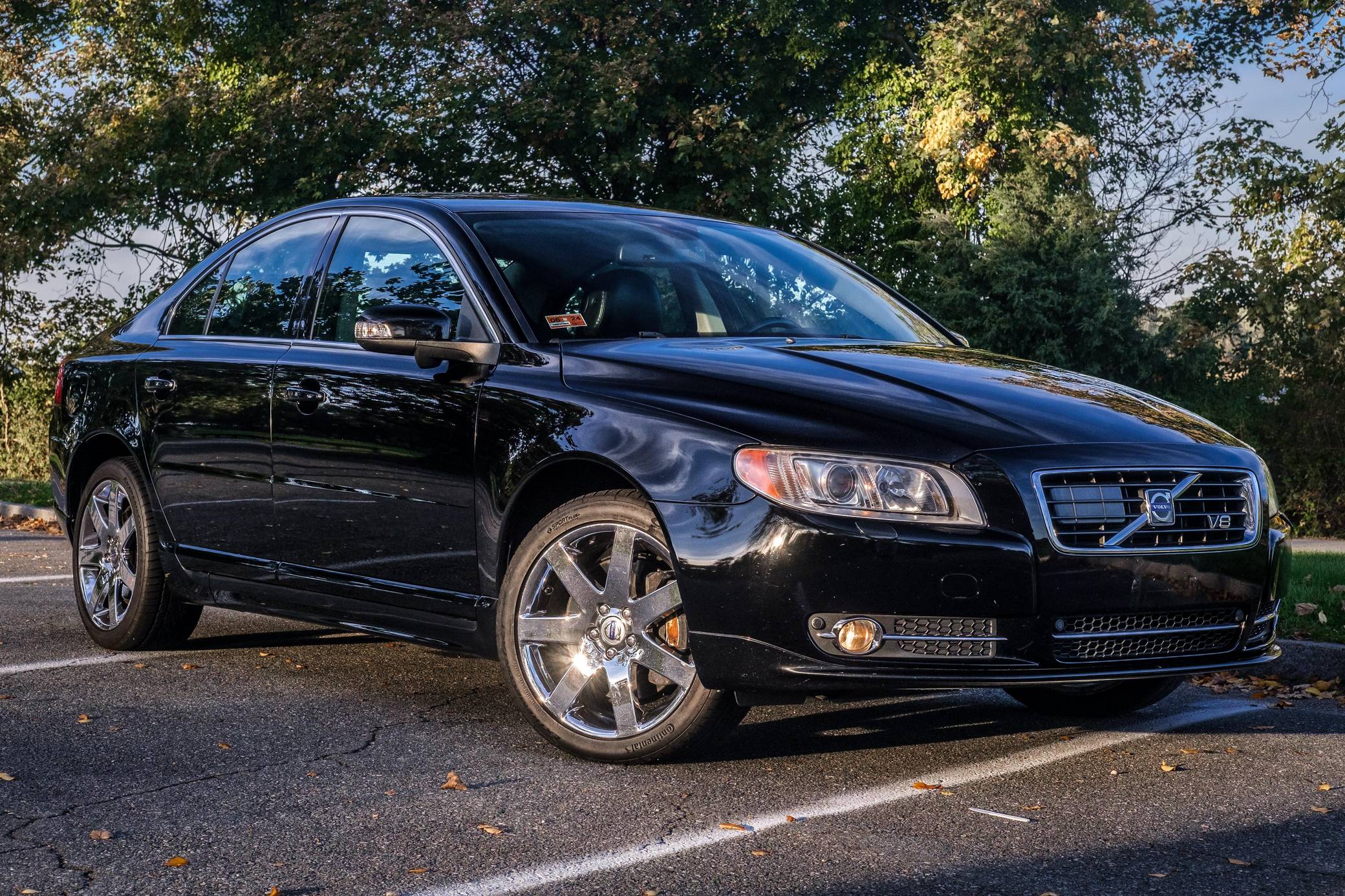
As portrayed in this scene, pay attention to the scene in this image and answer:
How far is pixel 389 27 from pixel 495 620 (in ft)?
66.3

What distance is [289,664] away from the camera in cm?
645

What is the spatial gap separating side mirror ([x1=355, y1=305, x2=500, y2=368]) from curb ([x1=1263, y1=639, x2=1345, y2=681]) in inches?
144

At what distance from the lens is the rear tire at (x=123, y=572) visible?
650 centimetres

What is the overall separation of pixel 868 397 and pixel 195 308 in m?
3.34

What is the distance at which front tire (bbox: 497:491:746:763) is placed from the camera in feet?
14.9

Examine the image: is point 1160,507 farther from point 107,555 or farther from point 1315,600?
point 107,555

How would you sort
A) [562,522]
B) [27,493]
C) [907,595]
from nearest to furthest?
[907,595]
[562,522]
[27,493]

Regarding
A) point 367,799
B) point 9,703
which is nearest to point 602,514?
point 367,799

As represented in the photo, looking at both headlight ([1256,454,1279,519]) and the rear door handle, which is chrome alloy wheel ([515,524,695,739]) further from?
the rear door handle

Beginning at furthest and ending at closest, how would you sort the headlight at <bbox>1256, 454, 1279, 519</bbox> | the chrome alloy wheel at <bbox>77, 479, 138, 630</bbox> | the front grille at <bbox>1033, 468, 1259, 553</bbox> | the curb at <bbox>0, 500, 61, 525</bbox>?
1. the curb at <bbox>0, 500, 61, 525</bbox>
2. the chrome alloy wheel at <bbox>77, 479, 138, 630</bbox>
3. the headlight at <bbox>1256, 454, 1279, 519</bbox>
4. the front grille at <bbox>1033, 468, 1259, 553</bbox>

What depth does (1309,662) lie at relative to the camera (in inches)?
259

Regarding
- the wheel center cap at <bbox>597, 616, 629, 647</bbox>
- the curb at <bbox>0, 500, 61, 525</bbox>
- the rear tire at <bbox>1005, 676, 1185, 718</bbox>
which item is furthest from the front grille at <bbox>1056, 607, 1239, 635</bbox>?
the curb at <bbox>0, 500, 61, 525</bbox>

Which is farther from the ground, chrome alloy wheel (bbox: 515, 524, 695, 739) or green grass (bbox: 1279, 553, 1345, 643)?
chrome alloy wheel (bbox: 515, 524, 695, 739)

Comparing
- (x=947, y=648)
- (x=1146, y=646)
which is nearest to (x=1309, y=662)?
(x=1146, y=646)
